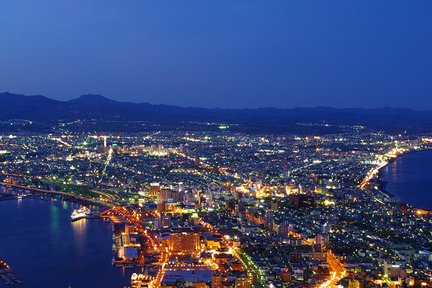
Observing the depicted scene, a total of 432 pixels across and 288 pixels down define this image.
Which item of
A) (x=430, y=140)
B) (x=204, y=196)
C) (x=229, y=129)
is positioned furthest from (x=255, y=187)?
(x=229, y=129)

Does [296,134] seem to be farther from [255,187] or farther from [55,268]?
[55,268]

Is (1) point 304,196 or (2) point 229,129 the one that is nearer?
(1) point 304,196

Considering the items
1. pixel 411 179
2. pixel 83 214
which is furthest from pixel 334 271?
pixel 411 179

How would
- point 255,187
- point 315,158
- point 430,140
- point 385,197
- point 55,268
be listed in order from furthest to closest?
point 430,140, point 315,158, point 255,187, point 385,197, point 55,268

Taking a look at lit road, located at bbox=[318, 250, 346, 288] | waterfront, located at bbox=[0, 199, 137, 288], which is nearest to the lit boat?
waterfront, located at bbox=[0, 199, 137, 288]

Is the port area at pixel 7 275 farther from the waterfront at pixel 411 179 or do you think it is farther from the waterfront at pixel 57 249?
the waterfront at pixel 411 179

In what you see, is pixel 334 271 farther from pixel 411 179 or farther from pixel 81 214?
pixel 411 179

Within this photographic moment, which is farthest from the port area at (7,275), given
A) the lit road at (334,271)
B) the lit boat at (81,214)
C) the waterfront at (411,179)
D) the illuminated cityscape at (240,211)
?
the waterfront at (411,179)
